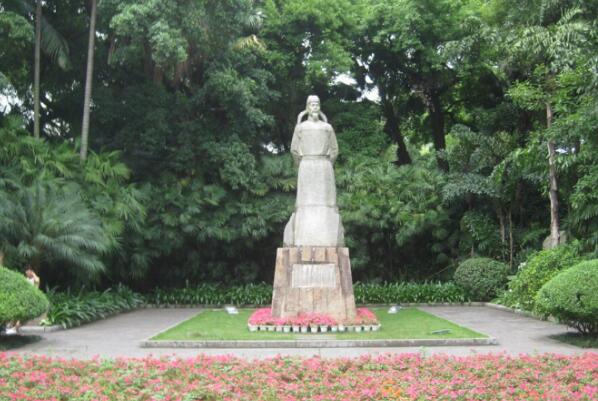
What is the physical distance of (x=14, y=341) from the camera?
→ 40.2 feet

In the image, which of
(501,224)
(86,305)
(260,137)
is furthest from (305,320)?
(260,137)

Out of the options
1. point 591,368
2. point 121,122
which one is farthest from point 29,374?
point 121,122

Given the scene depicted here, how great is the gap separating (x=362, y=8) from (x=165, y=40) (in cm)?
985

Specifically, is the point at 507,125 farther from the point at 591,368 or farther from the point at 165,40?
the point at 591,368

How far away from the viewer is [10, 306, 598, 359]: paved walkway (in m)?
10.9

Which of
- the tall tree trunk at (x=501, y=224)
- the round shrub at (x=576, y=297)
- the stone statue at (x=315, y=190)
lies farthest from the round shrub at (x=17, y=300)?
the tall tree trunk at (x=501, y=224)

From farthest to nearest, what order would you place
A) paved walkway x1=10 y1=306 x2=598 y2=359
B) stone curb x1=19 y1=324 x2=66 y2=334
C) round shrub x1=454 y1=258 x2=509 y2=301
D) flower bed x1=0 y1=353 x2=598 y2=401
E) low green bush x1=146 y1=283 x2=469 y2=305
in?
low green bush x1=146 y1=283 x2=469 y2=305 → round shrub x1=454 y1=258 x2=509 y2=301 → stone curb x1=19 y1=324 x2=66 y2=334 → paved walkway x1=10 y1=306 x2=598 y2=359 → flower bed x1=0 y1=353 x2=598 y2=401

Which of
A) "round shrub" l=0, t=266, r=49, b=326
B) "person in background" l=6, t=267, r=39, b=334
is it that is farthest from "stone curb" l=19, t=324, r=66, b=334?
"round shrub" l=0, t=266, r=49, b=326

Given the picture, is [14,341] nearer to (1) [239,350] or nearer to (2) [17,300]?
(2) [17,300]

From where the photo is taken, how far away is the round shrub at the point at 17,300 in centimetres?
1141

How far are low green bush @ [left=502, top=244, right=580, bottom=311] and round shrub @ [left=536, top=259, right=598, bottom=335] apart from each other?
462cm

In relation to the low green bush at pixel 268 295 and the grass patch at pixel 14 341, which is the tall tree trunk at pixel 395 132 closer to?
the low green bush at pixel 268 295

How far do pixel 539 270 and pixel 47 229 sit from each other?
1175 cm

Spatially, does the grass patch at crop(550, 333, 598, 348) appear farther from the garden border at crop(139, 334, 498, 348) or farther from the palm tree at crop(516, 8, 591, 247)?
the palm tree at crop(516, 8, 591, 247)
